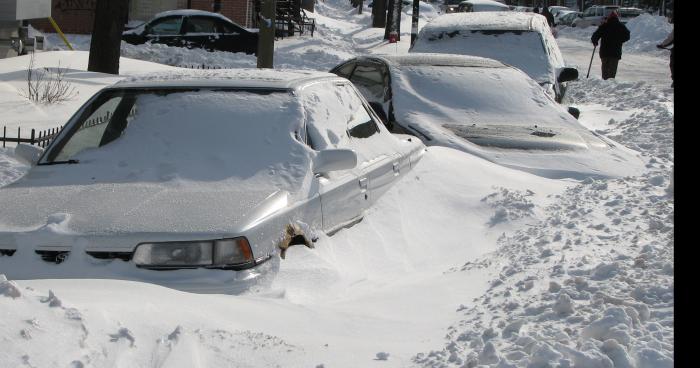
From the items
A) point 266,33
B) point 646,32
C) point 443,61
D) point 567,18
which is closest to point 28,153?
point 443,61

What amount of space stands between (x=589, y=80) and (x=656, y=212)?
15.9 metres

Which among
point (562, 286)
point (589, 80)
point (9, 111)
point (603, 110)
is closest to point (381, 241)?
point (562, 286)

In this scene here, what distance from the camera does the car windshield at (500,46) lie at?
46.2 feet

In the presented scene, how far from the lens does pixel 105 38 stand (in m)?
18.0

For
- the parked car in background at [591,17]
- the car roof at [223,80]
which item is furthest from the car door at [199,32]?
the parked car in background at [591,17]

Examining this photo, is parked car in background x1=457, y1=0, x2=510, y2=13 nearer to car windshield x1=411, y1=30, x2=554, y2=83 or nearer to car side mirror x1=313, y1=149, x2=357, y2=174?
car windshield x1=411, y1=30, x2=554, y2=83

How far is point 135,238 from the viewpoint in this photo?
504cm

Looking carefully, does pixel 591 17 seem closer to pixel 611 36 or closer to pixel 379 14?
pixel 379 14

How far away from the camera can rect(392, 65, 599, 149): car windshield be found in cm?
1009

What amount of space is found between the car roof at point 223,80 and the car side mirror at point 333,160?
2.28ft

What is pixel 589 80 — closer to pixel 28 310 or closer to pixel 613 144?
pixel 613 144

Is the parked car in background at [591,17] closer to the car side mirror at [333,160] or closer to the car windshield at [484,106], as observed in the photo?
the car windshield at [484,106]

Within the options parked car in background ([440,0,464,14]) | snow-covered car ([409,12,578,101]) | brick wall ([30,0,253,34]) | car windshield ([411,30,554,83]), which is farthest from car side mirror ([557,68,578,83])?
parked car in background ([440,0,464,14])

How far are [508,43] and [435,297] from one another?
9.64 metres
